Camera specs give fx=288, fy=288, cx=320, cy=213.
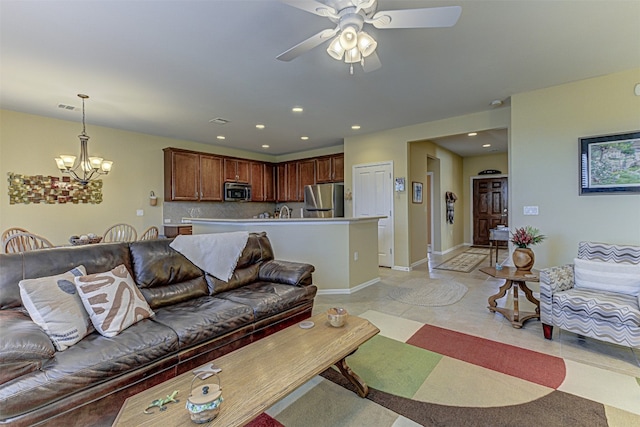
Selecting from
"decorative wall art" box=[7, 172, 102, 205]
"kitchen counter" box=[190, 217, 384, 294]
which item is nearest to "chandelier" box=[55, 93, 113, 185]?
"decorative wall art" box=[7, 172, 102, 205]

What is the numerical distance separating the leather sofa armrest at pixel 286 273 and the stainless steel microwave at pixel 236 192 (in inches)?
155

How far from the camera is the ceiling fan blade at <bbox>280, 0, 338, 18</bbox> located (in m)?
1.62

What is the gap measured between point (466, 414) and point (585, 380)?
1.04 m

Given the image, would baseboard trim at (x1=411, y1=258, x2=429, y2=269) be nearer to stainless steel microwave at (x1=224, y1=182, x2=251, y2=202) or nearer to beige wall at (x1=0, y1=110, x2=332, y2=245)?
stainless steel microwave at (x1=224, y1=182, x2=251, y2=202)

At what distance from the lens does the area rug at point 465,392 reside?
1.66 m

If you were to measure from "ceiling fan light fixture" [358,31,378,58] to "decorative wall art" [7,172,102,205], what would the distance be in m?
5.21

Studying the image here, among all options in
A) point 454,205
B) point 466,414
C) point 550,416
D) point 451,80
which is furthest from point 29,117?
point 454,205

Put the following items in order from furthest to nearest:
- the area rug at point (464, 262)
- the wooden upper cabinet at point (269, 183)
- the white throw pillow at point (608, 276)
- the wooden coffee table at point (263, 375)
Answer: the wooden upper cabinet at point (269, 183)
the area rug at point (464, 262)
the white throw pillow at point (608, 276)
the wooden coffee table at point (263, 375)

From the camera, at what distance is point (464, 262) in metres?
6.30

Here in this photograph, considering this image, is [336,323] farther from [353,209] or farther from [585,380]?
[353,209]

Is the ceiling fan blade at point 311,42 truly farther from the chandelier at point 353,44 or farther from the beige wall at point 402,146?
the beige wall at point 402,146

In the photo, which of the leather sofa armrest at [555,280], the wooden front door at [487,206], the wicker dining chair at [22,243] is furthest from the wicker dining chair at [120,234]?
the wooden front door at [487,206]

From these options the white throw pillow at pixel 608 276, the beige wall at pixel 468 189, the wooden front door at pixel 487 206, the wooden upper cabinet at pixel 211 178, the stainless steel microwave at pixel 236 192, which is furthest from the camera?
the beige wall at pixel 468 189

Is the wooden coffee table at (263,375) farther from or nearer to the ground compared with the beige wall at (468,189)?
nearer to the ground
